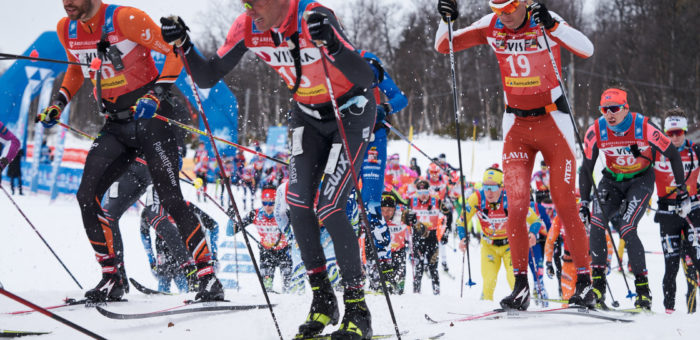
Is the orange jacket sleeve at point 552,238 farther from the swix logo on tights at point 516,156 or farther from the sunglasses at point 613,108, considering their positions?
the swix logo on tights at point 516,156

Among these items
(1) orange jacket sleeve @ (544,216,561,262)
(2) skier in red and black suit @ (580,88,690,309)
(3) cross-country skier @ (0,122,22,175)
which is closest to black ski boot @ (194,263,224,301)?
(3) cross-country skier @ (0,122,22,175)

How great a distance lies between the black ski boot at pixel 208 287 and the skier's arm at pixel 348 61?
6.57ft

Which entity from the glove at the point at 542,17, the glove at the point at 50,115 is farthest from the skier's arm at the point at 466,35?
the glove at the point at 50,115

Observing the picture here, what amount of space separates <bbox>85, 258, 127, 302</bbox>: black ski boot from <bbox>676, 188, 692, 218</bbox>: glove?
222 inches

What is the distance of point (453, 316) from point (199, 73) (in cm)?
245

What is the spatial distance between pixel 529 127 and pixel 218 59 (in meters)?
2.31

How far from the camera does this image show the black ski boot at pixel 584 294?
4145 mm

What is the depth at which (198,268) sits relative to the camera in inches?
171

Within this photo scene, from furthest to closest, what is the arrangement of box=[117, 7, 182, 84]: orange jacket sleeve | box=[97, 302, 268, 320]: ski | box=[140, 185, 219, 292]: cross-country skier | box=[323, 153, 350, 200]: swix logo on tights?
box=[140, 185, 219, 292]: cross-country skier → box=[117, 7, 182, 84]: orange jacket sleeve → box=[97, 302, 268, 320]: ski → box=[323, 153, 350, 200]: swix logo on tights

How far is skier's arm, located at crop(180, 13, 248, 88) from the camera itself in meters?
3.35

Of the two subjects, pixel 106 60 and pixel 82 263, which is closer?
pixel 106 60

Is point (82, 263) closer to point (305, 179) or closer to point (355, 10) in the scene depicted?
point (305, 179)

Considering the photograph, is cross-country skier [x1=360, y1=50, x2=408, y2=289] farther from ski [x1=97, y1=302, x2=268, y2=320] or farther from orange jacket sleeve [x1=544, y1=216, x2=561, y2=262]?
orange jacket sleeve [x1=544, y1=216, x2=561, y2=262]

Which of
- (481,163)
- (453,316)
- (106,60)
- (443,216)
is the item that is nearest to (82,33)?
(106,60)
